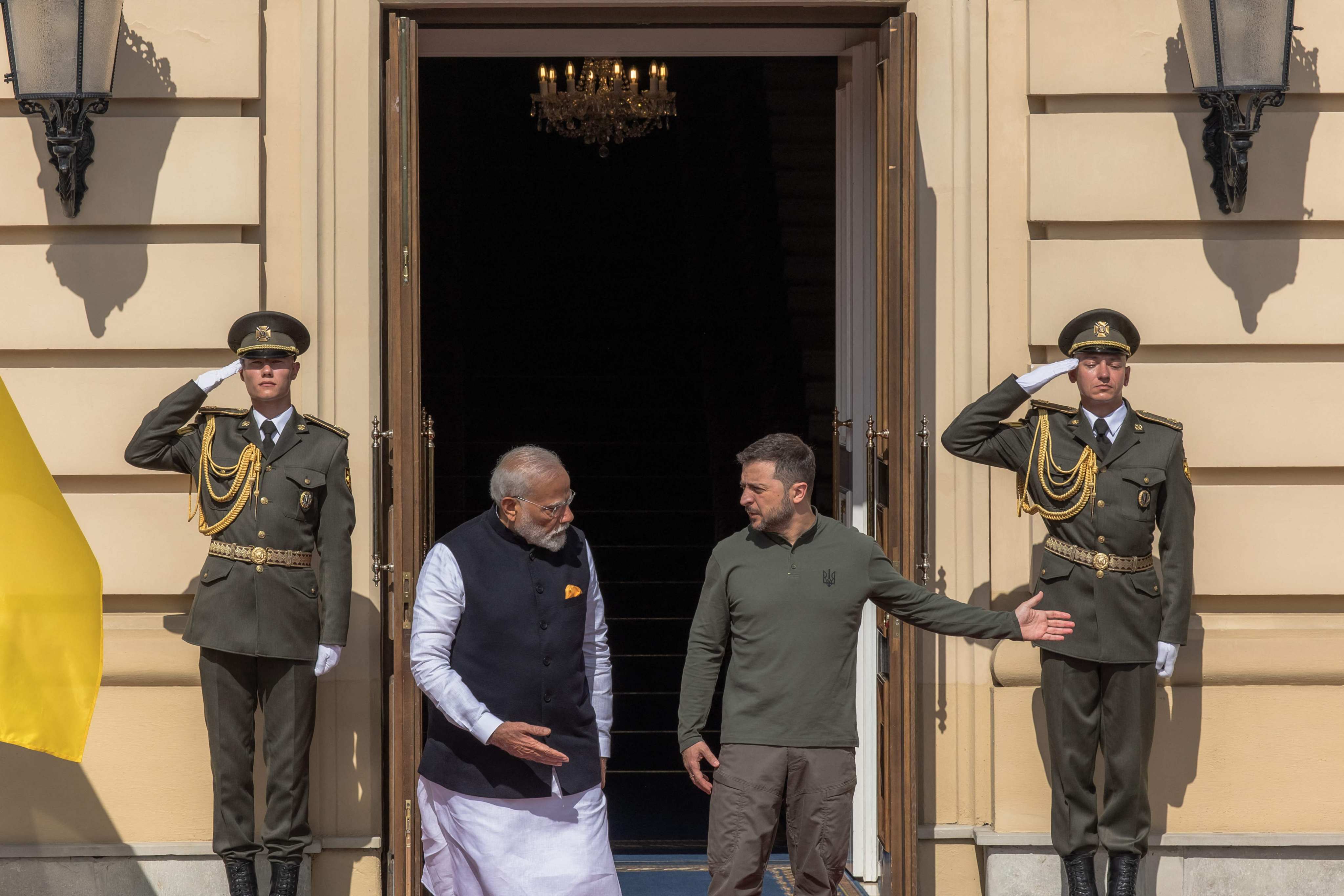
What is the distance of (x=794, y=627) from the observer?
4289 mm

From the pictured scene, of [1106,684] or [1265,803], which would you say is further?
[1265,803]

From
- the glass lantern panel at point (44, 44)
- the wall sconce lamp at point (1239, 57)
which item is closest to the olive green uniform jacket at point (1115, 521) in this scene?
the wall sconce lamp at point (1239, 57)

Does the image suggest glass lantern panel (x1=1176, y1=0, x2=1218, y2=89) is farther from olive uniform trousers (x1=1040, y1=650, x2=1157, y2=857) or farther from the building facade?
olive uniform trousers (x1=1040, y1=650, x2=1157, y2=857)

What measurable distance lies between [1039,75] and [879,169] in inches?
26.8

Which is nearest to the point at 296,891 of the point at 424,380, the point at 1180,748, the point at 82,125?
the point at 82,125

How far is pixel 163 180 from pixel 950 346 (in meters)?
2.84

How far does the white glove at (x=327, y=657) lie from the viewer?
4852 millimetres

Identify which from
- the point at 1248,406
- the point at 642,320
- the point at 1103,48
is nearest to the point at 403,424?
the point at 1103,48

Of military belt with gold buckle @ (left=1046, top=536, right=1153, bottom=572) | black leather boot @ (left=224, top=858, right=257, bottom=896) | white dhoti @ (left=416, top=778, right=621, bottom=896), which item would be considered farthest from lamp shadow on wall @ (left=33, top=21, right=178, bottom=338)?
military belt with gold buckle @ (left=1046, top=536, right=1153, bottom=572)

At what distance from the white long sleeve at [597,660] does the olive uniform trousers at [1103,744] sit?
1.59 meters

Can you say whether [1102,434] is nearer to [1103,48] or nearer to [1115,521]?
[1115,521]

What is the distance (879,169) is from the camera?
5289 millimetres

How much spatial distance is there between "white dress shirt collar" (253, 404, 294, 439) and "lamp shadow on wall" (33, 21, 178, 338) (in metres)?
0.72

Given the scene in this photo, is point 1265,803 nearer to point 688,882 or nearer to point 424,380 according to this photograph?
point 688,882
